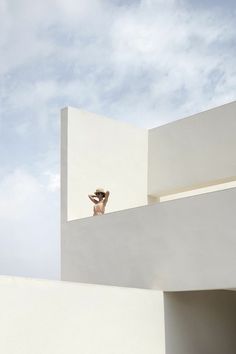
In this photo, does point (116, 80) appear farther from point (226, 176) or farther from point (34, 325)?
point (34, 325)

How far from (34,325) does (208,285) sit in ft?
8.30

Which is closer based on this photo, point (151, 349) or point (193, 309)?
point (151, 349)

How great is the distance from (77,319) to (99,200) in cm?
341

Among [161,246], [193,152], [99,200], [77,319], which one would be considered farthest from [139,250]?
[193,152]

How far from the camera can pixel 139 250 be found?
908 centimetres

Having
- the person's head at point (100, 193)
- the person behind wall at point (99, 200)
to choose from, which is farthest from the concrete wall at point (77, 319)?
the person's head at point (100, 193)

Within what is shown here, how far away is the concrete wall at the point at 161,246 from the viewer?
805 centimetres

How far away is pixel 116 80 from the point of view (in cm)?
1100

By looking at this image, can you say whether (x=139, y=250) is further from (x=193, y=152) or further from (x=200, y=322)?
(x=193, y=152)

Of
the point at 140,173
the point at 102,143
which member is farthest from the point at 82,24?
the point at 140,173

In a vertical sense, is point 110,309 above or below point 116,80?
below

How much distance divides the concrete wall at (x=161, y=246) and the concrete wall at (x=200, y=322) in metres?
0.49

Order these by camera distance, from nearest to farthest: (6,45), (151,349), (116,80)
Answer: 1. (151,349)
2. (6,45)
3. (116,80)

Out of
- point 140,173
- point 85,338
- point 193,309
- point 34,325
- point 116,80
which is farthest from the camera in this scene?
point 140,173
